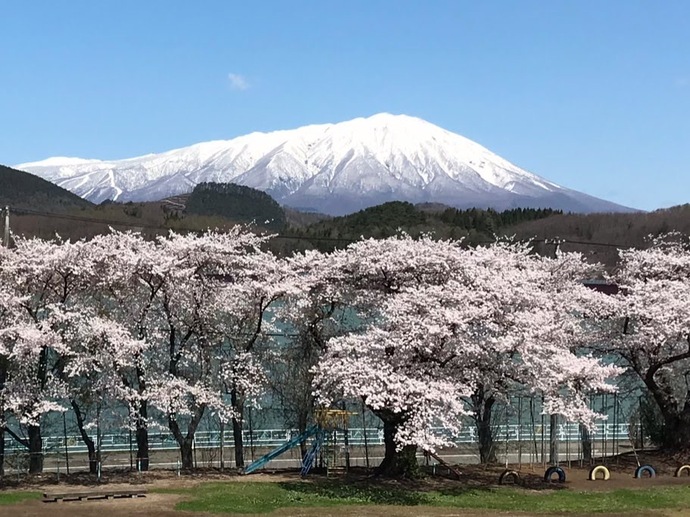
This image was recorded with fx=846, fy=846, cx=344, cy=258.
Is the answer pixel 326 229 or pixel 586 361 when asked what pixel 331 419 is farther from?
pixel 326 229

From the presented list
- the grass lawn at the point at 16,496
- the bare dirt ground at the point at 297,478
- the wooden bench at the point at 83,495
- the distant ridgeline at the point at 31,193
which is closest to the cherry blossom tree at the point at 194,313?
the bare dirt ground at the point at 297,478

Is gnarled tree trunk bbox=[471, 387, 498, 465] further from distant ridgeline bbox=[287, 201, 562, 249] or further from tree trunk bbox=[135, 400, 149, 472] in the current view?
distant ridgeline bbox=[287, 201, 562, 249]

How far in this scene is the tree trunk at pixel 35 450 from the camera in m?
25.0

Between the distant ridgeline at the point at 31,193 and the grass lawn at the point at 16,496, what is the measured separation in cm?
12031

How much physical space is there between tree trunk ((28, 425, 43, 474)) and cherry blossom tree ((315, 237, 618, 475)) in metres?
8.72

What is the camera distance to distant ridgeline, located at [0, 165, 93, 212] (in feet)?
486

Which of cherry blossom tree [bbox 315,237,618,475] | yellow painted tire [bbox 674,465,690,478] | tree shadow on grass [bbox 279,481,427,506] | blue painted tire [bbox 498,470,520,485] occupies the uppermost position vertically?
cherry blossom tree [bbox 315,237,618,475]

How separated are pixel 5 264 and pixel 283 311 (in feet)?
27.1

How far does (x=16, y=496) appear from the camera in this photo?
20.6 m

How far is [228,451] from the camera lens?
3484 centimetres

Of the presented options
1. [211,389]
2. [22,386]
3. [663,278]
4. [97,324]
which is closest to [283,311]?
[211,389]

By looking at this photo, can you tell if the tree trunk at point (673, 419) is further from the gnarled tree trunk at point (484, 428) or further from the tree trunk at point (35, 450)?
the tree trunk at point (35, 450)

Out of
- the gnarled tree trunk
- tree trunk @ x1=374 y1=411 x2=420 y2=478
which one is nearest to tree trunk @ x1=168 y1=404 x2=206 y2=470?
tree trunk @ x1=374 y1=411 x2=420 y2=478

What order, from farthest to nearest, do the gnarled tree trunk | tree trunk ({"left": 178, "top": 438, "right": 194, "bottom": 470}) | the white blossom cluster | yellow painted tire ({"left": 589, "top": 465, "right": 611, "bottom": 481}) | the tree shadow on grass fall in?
the gnarled tree trunk → tree trunk ({"left": 178, "top": 438, "right": 194, "bottom": 470}) → yellow painted tire ({"left": 589, "top": 465, "right": 611, "bottom": 481}) → the white blossom cluster → the tree shadow on grass
